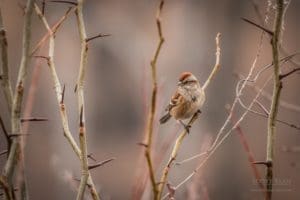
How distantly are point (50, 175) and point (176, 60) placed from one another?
189 cm

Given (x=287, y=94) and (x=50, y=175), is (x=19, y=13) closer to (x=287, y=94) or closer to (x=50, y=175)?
(x=50, y=175)

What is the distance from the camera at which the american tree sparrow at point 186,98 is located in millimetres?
4316

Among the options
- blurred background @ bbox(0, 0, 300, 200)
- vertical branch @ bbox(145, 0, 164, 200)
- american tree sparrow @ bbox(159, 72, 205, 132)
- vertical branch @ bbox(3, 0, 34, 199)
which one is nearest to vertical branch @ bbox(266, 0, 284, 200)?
vertical branch @ bbox(145, 0, 164, 200)

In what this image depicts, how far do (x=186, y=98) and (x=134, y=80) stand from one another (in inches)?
172

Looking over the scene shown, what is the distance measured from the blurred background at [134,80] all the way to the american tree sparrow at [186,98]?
3.49 metres

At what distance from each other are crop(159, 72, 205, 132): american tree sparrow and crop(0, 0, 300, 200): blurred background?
11.5 ft

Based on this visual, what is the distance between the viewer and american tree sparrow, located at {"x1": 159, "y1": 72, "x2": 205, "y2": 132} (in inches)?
170

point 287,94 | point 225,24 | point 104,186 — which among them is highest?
point 225,24

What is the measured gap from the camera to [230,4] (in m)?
8.62

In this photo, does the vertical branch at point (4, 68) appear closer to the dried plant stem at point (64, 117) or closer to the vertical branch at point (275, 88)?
the dried plant stem at point (64, 117)

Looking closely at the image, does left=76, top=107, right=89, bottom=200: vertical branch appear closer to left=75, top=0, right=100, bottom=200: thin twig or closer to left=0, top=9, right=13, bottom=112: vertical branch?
left=75, top=0, right=100, bottom=200: thin twig

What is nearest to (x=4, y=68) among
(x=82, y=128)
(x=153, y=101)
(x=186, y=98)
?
(x=82, y=128)

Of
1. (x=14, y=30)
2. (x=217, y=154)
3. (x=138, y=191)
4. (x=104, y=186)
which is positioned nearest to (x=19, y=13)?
(x=14, y=30)

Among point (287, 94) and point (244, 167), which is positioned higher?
point (287, 94)
